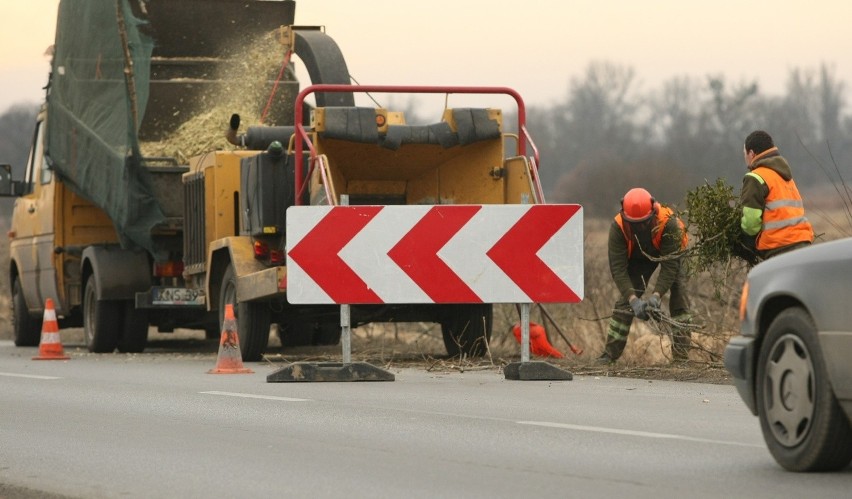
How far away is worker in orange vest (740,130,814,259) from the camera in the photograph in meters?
12.7

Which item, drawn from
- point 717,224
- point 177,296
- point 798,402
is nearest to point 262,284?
point 177,296

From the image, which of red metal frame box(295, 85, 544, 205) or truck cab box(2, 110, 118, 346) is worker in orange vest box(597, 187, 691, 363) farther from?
truck cab box(2, 110, 118, 346)

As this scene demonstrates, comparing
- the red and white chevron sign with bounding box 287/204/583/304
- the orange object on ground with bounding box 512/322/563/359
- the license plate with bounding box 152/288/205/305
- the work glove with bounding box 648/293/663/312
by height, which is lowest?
the orange object on ground with bounding box 512/322/563/359

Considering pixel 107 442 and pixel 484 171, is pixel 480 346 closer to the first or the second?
pixel 484 171

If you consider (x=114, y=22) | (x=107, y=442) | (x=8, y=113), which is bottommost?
(x=107, y=442)

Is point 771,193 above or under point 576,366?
above

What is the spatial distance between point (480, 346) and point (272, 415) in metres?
6.54

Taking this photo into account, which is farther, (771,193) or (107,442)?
(771,193)

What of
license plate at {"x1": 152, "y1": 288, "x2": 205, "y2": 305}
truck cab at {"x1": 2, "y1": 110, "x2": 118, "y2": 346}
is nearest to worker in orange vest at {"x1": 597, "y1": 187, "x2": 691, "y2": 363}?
license plate at {"x1": 152, "y1": 288, "x2": 205, "y2": 305}

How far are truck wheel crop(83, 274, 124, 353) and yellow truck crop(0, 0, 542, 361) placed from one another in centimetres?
2

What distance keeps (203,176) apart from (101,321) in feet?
8.93

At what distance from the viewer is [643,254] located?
47.6ft

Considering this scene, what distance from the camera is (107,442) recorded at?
361 inches

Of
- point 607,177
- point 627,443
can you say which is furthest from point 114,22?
point 607,177
